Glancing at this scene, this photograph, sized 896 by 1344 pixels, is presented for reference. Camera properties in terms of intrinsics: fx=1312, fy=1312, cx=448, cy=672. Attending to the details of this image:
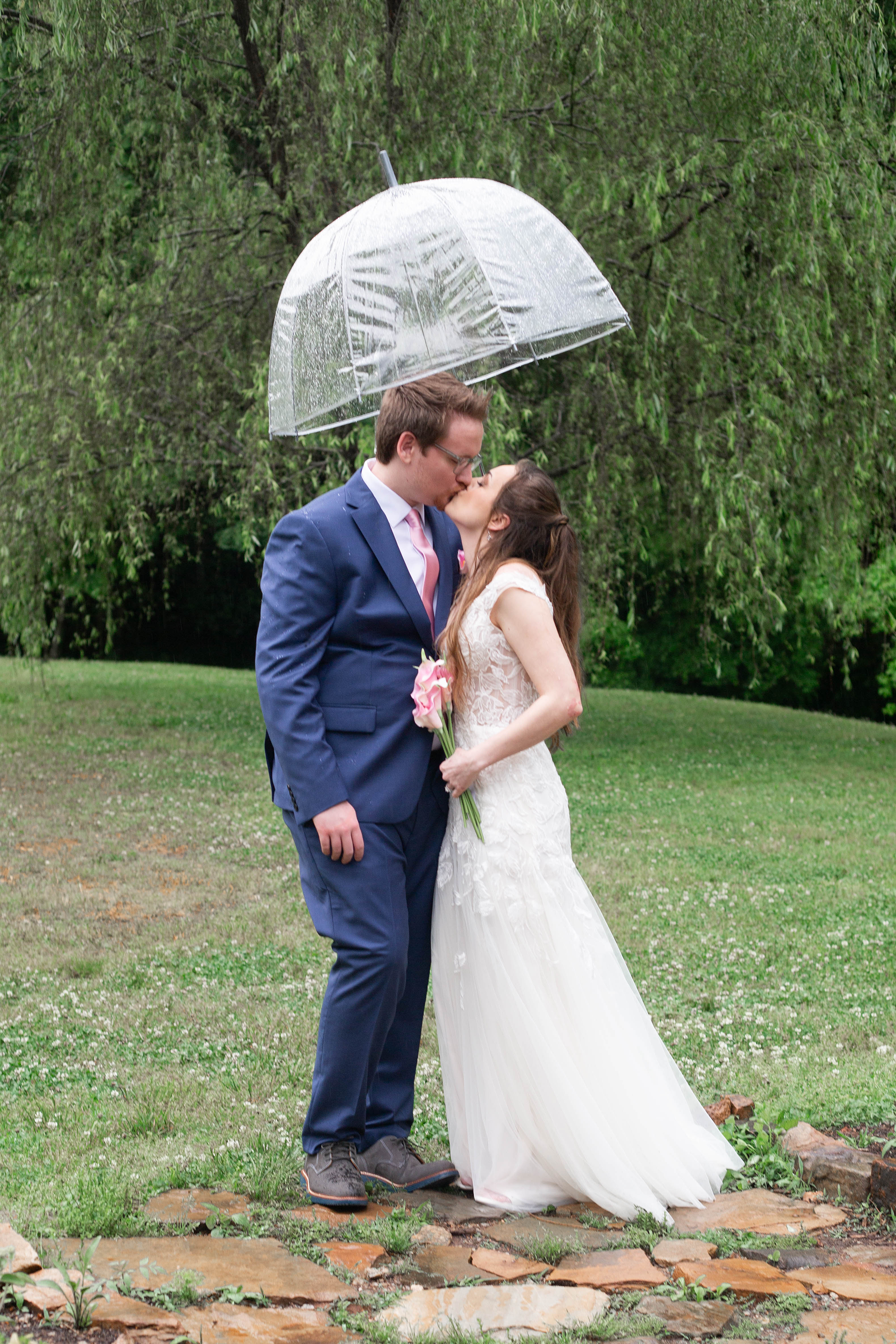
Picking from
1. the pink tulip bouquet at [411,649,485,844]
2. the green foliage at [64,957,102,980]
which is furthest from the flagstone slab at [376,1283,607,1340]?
the green foliage at [64,957,102,980]

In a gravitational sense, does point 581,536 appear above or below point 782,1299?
above

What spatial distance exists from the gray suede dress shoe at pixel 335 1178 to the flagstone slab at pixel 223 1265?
27 cm

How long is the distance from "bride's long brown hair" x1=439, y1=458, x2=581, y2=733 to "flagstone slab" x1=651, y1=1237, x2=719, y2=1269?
4.79ft

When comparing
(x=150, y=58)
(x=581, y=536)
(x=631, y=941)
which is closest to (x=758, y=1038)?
(x=631, y=941)

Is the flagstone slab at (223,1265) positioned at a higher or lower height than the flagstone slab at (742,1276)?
higher

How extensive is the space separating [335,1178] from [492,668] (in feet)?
4.61

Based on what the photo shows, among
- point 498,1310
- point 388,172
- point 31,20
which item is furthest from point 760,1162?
point 31,20

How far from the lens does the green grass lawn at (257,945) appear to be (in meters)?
4.10

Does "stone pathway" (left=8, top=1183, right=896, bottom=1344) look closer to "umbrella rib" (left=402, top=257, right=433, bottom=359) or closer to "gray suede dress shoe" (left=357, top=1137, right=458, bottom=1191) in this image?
"gray suede dress shoe" (left=357, top=1137, right=458, bottom=1191)

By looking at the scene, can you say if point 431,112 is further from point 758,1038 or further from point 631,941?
point 758,1038

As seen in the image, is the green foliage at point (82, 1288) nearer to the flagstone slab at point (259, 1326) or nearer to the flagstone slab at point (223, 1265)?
the flagstone slab at point (223, 1265)

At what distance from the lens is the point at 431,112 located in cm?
1039

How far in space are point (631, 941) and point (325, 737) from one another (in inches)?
140

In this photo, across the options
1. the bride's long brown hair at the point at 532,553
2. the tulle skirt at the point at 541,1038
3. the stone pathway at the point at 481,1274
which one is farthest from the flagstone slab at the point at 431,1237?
the bride's long brown hair at the point at 532,553
